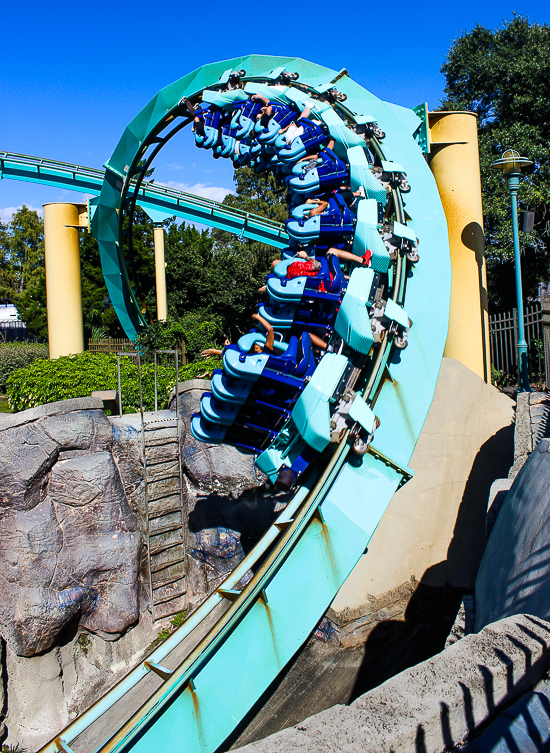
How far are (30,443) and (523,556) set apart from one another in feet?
19.3

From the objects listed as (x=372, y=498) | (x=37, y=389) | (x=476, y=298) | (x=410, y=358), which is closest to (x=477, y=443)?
(x=476, y=298)

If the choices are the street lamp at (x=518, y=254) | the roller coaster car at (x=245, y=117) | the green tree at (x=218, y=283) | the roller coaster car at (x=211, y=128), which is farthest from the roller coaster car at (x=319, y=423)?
the green tree at (x=218, y=283)

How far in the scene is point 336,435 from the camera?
4.13 metres

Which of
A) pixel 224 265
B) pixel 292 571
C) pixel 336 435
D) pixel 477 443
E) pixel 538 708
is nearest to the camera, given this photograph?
pixel 538 708

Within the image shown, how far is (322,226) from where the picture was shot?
15.4 feet

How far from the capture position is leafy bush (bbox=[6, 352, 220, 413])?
8.61 m

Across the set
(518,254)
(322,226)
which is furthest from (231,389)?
(518,254)

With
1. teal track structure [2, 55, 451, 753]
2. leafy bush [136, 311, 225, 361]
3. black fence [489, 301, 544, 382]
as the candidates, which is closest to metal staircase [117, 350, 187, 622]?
teal track structure [2, 55, 451, 753]

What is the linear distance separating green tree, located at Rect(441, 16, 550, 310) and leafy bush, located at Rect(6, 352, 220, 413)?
10918 millimetres

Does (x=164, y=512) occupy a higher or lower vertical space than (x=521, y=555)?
lower

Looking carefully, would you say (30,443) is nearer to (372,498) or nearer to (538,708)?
(372,498)

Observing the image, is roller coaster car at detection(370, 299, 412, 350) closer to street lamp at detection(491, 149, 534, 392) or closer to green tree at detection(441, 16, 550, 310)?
street lamp at detection(491, 149, 534, 392)

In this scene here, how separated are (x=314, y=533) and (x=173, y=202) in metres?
11.3

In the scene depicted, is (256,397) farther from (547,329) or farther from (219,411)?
(547,329)
